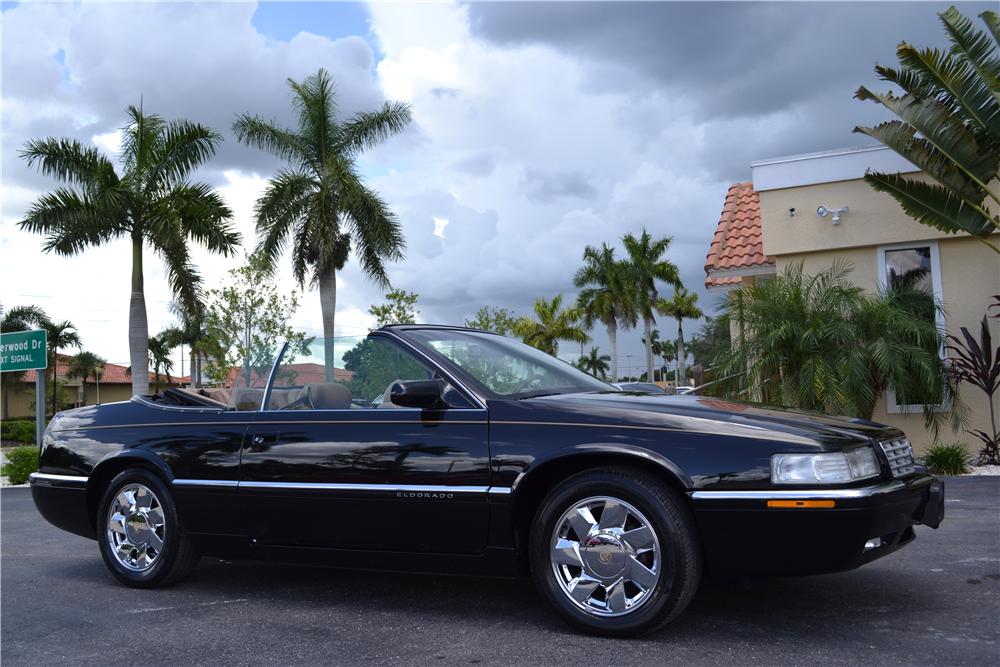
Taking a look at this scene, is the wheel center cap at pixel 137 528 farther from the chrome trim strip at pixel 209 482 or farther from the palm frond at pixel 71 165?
the palm frond at pixel 71 165

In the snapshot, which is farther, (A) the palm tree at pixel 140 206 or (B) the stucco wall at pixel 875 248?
(A) the palm tree at pixel 140 206

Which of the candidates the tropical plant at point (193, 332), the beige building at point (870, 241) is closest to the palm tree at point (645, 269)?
the tropical plant at point (193, 332)

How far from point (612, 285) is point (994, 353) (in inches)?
1621

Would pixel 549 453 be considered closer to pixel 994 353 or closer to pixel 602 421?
pixel 602 421

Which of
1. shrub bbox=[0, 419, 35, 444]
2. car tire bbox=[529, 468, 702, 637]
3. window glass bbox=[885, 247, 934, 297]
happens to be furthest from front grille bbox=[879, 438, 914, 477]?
shrub bbox=[0, 419, 35, 444]

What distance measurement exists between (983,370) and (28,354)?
15651 millimetres

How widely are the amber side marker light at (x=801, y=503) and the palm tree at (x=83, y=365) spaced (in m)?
74.1

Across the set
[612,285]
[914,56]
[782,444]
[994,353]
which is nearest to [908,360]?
[994,353]

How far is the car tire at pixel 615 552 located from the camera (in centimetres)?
407

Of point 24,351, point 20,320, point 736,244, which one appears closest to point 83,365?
point 20,320

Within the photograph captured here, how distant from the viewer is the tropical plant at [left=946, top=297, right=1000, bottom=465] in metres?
12.1

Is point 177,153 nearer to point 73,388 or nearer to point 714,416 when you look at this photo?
point 714,416

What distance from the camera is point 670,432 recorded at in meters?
4.20

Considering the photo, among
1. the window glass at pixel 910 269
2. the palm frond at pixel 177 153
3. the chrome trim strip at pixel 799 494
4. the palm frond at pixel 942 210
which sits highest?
the palm frond at pixel 177 153
